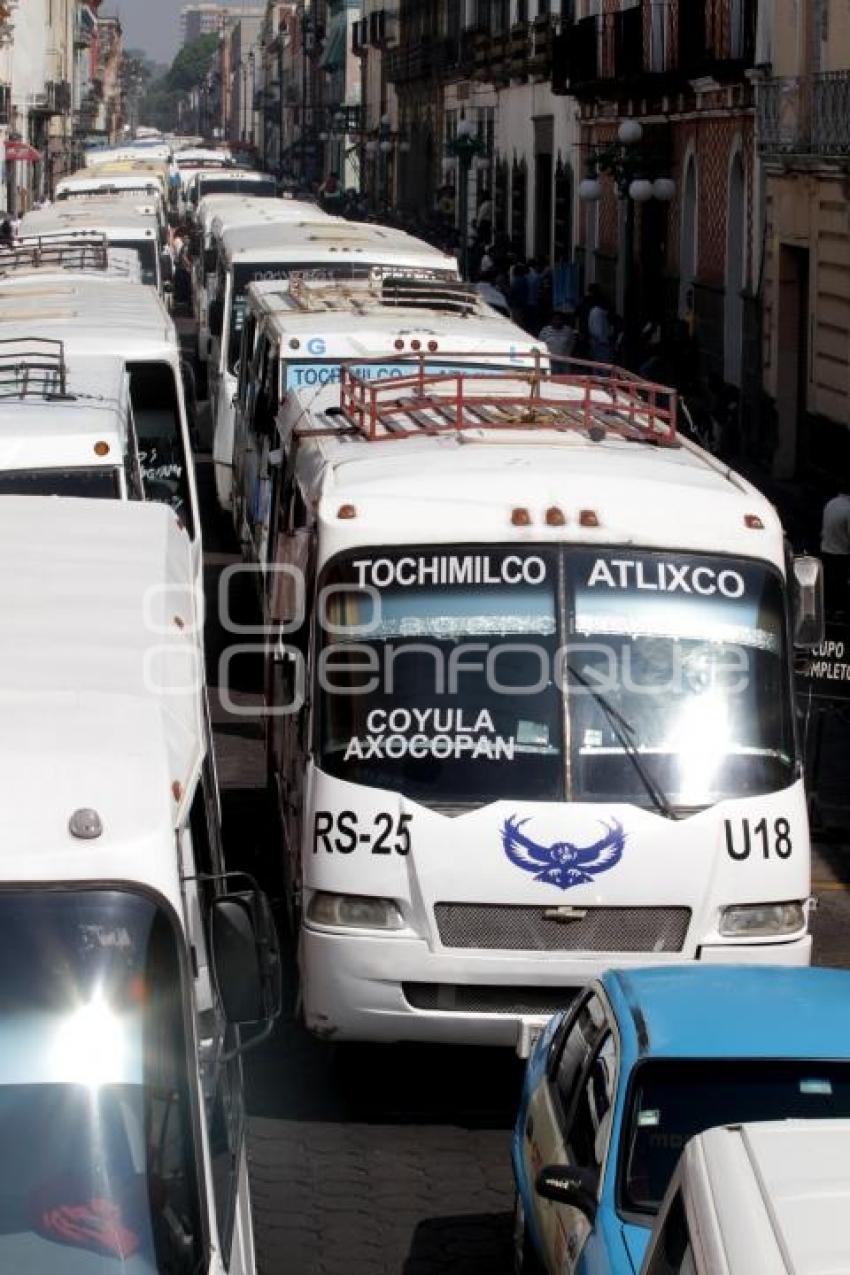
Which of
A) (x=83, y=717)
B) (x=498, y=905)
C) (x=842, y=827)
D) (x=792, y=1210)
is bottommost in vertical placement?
(x=842, y=827)

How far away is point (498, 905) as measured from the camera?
355 inches

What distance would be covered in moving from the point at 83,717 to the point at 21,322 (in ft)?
37.1

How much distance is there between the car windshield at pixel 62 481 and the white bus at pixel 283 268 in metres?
9.06

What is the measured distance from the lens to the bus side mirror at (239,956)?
564 centimetres

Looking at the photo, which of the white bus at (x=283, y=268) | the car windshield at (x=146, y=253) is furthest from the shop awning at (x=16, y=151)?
the white bus at (x=283, y=268)

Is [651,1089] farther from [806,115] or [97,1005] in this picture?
[806,115]

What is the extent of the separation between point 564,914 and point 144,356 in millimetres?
7712

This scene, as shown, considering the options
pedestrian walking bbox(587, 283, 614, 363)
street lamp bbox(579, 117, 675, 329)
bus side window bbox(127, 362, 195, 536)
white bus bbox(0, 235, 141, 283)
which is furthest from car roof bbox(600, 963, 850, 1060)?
pedestrian walking bbox(587, 283, 614, 363)

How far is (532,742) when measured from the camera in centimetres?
926

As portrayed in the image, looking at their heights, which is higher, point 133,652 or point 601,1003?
point 133,652

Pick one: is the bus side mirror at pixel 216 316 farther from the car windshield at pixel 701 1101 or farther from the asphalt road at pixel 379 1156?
the car windshield at pixel 701 1101

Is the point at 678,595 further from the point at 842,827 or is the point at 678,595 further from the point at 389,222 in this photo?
the point at 389,222

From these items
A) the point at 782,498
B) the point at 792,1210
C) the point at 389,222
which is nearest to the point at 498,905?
the point at 792,1210

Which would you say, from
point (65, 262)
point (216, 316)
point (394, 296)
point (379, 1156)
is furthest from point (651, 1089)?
point (216, 316)
